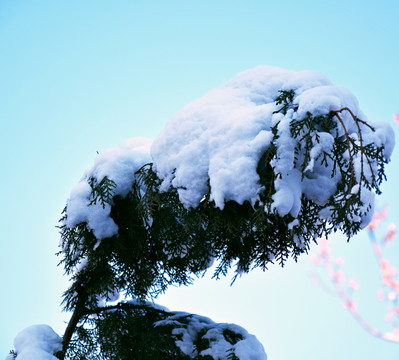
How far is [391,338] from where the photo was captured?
5137mm

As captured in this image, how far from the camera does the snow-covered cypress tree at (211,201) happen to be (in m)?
1.93

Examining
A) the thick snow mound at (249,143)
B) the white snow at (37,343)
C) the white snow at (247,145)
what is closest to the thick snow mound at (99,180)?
the white snow at (247,145)

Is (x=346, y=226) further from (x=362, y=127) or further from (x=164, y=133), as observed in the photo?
(x=164, y=133)

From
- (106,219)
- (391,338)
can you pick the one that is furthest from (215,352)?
(391,338)

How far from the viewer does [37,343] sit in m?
2.64

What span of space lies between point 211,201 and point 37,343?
1700 millimetres

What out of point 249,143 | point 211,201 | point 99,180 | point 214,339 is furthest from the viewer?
point 214,339

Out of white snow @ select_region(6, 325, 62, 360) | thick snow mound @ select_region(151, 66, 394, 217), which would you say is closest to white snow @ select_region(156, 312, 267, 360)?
white snow @ select_region(6, 325, 62, 360)

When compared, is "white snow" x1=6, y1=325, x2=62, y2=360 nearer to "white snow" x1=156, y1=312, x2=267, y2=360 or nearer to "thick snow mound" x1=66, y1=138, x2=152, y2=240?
"white snow" x1=156, y1=312, x2=267, y2=360

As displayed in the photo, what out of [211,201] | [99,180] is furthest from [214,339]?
[99,180]

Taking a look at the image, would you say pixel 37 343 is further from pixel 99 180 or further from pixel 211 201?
pixel 211 201

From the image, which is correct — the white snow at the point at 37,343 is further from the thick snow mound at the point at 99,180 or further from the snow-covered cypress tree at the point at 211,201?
the thick snow mound at the point at 99,180

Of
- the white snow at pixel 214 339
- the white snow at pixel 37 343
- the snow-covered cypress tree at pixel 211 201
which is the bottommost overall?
the white snow at pixel 37 343

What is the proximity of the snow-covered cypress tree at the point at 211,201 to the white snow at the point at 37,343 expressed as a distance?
11 mm
